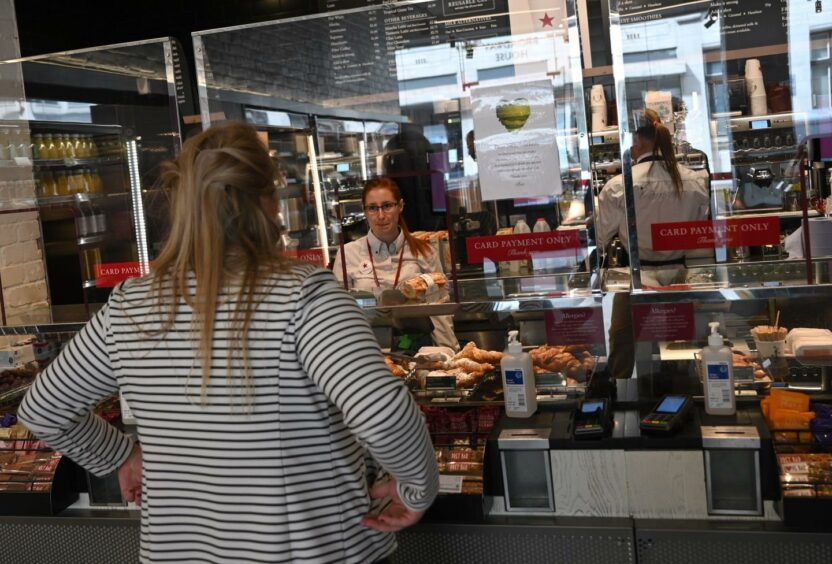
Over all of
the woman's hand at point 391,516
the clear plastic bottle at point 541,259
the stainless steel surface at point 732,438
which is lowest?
the stainless steel surface at point 732,438

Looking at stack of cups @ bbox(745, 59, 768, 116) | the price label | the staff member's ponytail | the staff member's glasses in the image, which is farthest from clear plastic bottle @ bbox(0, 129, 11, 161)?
stack of cups @ bbox(745, 59, 768, 116)

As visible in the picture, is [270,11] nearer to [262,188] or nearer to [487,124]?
[487,124]

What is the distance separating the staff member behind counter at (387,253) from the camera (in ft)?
8.89

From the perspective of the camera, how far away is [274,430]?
5.10 feet

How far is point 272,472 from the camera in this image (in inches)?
61.3

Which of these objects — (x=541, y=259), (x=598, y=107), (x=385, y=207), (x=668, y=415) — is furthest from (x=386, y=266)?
(x=598, y=107)

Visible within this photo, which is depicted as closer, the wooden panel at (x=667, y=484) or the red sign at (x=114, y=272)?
the wooden panel at (x=667, y=484)

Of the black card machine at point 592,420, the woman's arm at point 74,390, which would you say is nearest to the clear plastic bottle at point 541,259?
the black card machine at point 592,420

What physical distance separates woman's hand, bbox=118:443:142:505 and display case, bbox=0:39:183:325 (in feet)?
3.86

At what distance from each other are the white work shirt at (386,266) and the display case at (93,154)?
67 cm

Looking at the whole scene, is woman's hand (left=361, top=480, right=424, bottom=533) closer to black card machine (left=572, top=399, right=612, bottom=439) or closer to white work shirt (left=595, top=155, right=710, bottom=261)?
black card machine (left=572, top=399, right=612, bottom=439)

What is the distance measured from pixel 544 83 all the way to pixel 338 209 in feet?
2.39

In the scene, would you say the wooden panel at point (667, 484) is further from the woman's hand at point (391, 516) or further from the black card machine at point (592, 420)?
the woman's hand at point (391, 516)

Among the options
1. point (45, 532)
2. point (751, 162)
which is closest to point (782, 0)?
point (751, 162)
